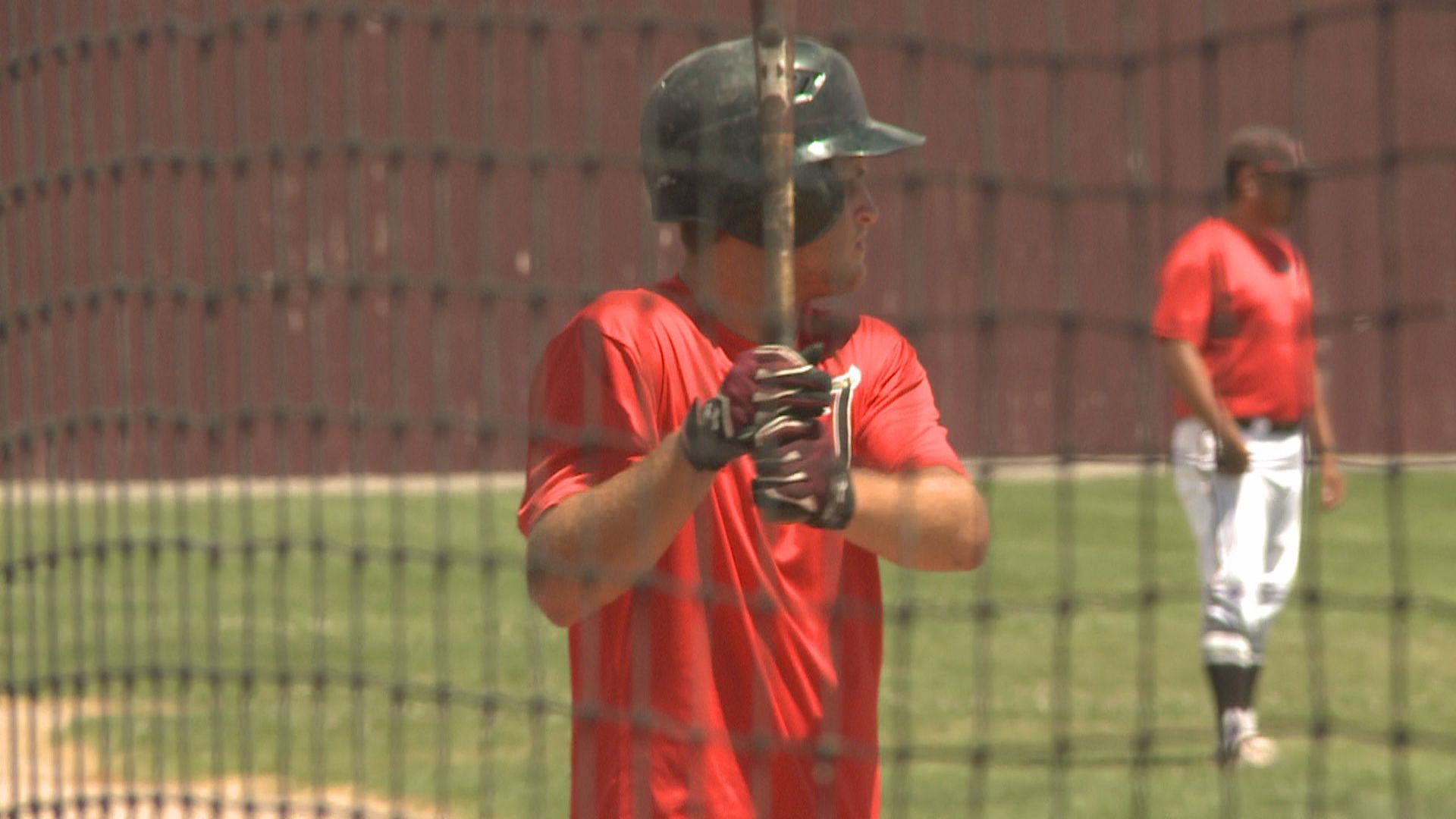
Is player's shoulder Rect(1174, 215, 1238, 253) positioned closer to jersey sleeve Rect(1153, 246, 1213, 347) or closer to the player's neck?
jersey sleeve Rect(1153, 246, 1213, 347)

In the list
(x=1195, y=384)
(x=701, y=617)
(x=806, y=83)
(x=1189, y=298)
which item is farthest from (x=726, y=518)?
(x=1189, y=298)

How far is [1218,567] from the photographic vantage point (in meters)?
6.89

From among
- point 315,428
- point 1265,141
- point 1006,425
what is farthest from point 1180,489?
point 1006,425

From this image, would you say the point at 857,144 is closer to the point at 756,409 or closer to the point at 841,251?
the point at 841,251

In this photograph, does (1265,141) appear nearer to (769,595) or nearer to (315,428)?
(315,428)

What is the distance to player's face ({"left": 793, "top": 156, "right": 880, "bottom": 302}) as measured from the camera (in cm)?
312

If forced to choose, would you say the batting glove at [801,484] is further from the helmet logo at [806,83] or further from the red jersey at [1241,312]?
the red jersey at [1241,312]

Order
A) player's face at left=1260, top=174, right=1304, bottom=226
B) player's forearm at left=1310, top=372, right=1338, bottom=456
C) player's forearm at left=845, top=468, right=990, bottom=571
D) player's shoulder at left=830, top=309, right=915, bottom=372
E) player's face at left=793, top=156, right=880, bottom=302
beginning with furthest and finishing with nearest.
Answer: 1. player's forearm at left=1310, top=372, right=1338, bottom=456
2. player's face at left=1260, top=174, right=1304, bottom=226
3. player's shoulder at left=830, top=309, right=915, bottom=372
4. player's face at left=793, top=156, right=880, bottom=302
5. player's forearm at left=845, top=468, right=990, bottom=571

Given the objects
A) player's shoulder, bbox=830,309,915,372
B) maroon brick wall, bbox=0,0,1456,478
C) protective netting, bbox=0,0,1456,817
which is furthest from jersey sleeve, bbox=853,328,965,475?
maroon brick wall, bbox=0,0,1456,478

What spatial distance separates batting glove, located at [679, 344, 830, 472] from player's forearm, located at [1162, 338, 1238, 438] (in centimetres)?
392

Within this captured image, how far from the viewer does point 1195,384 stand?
6.56 meters

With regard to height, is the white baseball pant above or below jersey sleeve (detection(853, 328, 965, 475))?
below

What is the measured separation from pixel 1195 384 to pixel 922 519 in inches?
147

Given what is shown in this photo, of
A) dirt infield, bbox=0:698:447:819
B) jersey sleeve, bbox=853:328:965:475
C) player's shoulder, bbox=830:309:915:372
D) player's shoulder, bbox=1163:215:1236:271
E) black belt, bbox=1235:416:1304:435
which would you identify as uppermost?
player's shoulder, bbox=1163:215:1236:271
